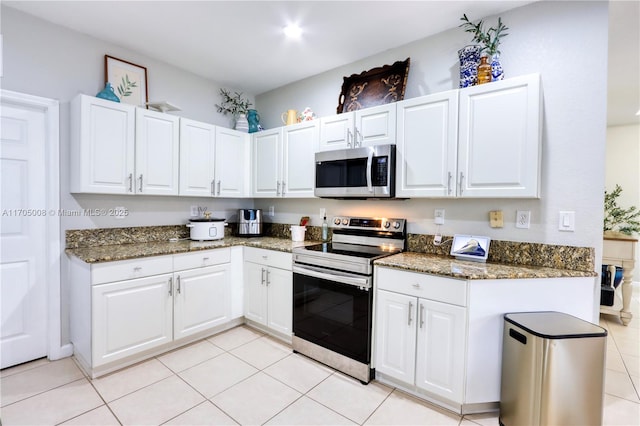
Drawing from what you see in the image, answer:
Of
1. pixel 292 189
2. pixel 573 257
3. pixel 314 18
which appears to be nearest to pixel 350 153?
pixel 292 189

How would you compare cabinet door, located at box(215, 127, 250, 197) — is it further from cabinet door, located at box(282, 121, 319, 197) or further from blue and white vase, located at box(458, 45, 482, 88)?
blue and white vase, located at box(458, 45, 482, 88)

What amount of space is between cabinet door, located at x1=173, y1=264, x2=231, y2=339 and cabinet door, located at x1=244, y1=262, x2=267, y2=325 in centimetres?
18

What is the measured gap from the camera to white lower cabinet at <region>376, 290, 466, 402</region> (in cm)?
183

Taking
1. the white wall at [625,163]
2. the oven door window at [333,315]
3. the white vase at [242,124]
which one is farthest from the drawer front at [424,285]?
the white wall at [625,163]

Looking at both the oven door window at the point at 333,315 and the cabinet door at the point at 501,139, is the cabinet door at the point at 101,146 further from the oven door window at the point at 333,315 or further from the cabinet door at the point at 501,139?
the cabinet door at the point at 501,139

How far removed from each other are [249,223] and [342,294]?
156 centimetres

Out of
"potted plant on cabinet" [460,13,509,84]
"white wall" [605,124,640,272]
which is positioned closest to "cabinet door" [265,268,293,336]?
"potted plant on cabinet" [460,13,509,84]

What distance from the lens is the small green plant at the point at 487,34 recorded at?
6.97 feet

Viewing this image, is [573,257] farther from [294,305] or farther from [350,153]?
[294,305]

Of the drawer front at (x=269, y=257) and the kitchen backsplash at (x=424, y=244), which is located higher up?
the kitchen backsplash at (x=424, y=244)

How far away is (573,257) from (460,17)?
1.88 m

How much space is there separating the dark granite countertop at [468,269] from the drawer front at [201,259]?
1.52 metres

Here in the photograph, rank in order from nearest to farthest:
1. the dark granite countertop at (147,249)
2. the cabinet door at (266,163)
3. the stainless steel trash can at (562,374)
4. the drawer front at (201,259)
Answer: the stainless steel trash can at (562,374) → the dark granite countertop at (147,249) → the drawer front at (201,259) → the cabinet door at (266,163)

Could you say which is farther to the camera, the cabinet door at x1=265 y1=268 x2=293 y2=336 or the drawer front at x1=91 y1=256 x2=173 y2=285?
the cabinet door at x1=265 y1=268 x2=293 y2=336
